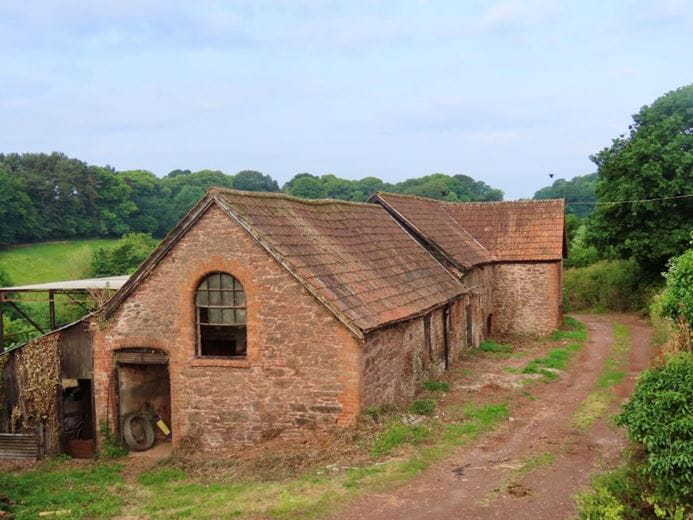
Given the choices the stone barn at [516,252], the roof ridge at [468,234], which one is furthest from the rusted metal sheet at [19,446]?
the roof ridge at [468,234]

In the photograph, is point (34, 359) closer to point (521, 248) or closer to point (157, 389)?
point (157, 389)

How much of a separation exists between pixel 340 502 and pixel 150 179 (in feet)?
270

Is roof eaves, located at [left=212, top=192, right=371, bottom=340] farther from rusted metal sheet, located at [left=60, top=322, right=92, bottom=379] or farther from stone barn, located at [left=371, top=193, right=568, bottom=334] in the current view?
stone barn, located at [left=371, top=193, right=568, bottom=334]

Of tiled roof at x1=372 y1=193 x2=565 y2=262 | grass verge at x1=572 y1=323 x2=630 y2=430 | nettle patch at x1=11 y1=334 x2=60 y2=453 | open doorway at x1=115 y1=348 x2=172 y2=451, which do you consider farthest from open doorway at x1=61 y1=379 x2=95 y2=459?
tiled roof at x1=372 y1=193 x2=565 y2=262

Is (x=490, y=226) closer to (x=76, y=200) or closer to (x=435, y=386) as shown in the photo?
(x=435, y=386)

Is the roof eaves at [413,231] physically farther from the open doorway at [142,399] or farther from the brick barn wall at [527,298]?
the open doorway at [142,399]

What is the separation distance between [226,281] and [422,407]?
5.83 meters

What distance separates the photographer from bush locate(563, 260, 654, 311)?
35781mm

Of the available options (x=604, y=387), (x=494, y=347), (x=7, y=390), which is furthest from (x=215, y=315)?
(x=494, y=347)

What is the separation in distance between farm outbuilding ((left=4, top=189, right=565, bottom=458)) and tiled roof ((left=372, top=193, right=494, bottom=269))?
265 inches

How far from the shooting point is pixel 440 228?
1112 inches

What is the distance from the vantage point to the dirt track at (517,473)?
10961 mm

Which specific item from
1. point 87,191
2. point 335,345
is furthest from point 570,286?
point 87,191

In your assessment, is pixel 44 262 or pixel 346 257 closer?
pixel 346 257
